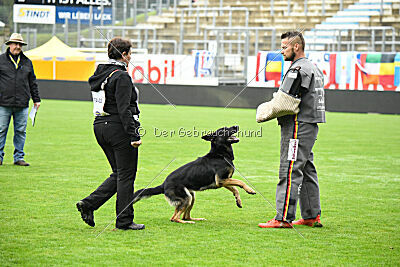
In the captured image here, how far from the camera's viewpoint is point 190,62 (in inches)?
1020

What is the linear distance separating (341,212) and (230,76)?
18468 mm

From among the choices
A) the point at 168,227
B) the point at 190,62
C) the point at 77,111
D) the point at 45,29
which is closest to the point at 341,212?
the point at 168,227

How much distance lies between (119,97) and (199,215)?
199 centimetres

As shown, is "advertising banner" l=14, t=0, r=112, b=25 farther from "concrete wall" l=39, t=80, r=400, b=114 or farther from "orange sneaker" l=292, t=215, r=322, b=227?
"orange sneaker" l=292, t=215, r=322, b=227

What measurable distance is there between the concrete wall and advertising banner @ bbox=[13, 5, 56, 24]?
540 cm

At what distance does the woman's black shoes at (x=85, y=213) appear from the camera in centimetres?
678

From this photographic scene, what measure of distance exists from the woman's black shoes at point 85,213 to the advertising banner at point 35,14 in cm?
2611

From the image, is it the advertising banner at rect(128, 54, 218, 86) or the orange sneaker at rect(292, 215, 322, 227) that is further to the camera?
the advertising banner at rect(128, 54, 218, 86)

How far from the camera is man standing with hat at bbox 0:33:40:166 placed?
11.0 meters

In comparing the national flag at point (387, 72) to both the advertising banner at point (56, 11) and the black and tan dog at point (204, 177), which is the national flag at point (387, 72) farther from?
the black and tan dog at point (204, 177)

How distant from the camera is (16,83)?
11086 mm

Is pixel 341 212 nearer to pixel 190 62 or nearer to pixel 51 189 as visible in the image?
pixel 51 189

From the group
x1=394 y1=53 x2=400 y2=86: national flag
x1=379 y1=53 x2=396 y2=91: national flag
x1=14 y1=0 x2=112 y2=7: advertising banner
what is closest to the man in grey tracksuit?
x1=394 y1=53 x2=400 y2=86: national flag

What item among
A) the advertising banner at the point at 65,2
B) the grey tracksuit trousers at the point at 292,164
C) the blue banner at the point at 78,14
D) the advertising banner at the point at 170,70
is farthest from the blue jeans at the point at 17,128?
the advertising banner at the point at 65,2
